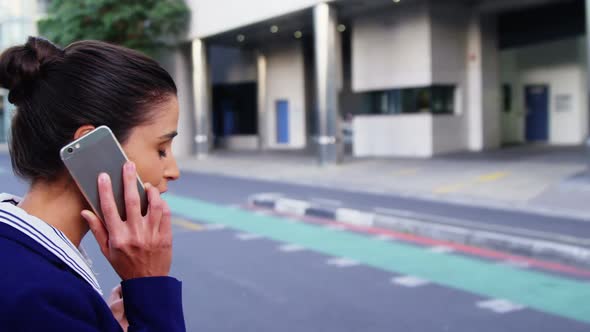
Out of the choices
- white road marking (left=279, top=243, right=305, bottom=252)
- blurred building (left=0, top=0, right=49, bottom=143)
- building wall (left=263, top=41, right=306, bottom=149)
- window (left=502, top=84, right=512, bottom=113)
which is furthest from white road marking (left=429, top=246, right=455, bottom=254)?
blurred building (left=0, top=0, right=49, bottom=143)

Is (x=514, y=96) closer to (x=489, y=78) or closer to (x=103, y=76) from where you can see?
(x=489, y=78)

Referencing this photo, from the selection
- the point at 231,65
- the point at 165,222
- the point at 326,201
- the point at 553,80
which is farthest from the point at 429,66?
the point at 165,222

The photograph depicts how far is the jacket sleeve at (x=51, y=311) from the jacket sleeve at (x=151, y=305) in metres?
0.11

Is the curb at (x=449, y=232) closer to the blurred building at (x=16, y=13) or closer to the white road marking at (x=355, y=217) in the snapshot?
the white road marking at (x=355, y=217)

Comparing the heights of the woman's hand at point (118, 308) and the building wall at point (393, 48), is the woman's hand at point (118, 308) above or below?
below

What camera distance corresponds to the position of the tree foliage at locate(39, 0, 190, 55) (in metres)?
22.9

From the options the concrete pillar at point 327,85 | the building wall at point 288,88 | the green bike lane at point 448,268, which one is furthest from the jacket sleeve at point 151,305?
the building wall at point 288,88

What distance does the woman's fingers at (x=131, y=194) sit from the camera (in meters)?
1.27

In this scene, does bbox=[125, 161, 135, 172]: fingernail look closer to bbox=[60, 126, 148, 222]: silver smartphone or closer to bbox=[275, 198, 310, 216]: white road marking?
bbox=[60, 126, 148, 222]: silver smartphone

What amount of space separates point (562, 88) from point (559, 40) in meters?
2.73

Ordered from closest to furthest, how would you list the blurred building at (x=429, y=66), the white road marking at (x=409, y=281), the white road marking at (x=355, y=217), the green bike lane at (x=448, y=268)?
1. the green bike lane at (x=448, y=268)
2. the white road marking at (x=409, y=281)
3. the white road marking at (x=355, y=217)
4. the blurred building at (x=429, y=66)

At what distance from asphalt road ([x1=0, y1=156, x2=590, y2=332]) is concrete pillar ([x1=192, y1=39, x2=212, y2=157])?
668 inches

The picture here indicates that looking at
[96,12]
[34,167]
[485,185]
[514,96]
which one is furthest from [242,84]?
[34,167]

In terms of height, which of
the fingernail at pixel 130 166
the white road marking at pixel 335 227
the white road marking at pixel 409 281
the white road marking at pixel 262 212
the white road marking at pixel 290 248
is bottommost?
the white road marking at pixel 409 281
